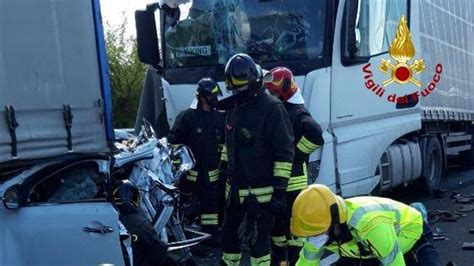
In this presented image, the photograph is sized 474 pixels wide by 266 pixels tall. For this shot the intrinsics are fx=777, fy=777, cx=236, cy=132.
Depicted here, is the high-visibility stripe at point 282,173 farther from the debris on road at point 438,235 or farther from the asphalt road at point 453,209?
the debris on road at point 438,235

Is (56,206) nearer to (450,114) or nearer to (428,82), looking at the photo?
(428,82)

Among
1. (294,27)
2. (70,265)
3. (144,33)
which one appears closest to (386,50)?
(294,27)

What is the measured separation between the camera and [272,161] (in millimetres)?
5602

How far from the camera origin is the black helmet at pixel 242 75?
5.59 metres

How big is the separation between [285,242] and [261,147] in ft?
3.39

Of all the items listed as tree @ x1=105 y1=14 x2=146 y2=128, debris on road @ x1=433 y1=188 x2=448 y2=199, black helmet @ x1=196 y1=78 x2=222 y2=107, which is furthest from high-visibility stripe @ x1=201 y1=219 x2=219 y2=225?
tree @ x1=105 y1=14 x2=146 y2=128

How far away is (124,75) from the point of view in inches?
853

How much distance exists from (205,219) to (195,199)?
0.28 meters

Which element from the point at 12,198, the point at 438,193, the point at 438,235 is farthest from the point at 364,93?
the point at 12,198

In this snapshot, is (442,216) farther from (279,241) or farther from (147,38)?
(147,38)

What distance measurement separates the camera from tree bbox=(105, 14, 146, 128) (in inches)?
815

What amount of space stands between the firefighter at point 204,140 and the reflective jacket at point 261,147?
5.14 feet

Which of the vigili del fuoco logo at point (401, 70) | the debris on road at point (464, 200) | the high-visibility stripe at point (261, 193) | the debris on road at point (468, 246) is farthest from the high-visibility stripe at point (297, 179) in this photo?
the debris on road at point (464, 200)

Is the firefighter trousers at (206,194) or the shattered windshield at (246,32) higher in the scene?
the shattered windshield at (246,32)
